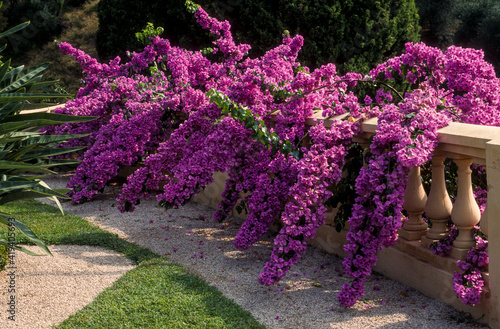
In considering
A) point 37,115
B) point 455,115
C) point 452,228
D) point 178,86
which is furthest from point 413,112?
point 178,86

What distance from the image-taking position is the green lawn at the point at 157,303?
135 inches

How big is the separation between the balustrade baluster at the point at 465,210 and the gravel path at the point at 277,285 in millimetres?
445

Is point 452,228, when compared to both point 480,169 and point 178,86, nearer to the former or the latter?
point 480,169

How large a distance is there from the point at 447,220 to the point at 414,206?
0.25m

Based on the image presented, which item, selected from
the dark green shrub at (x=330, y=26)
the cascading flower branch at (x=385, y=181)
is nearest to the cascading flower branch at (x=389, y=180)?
the cascading flower branch at (x=385, y=181)

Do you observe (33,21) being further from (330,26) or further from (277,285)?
(277,285)

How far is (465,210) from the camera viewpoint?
11.3 ft

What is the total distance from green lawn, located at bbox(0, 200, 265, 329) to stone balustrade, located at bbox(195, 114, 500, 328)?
123 centimetres

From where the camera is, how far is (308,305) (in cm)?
373

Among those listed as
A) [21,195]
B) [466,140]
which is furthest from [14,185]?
[466,140]

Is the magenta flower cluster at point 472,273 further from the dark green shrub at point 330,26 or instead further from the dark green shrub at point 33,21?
the dark green shrub at point 33,21

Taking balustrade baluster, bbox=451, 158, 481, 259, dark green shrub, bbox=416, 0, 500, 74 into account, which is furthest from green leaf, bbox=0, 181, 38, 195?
dark green shrub, bbox=416, 0, 500, 74

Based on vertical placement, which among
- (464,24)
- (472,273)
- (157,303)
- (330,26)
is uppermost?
(464,24)

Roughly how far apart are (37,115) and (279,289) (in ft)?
7.57
